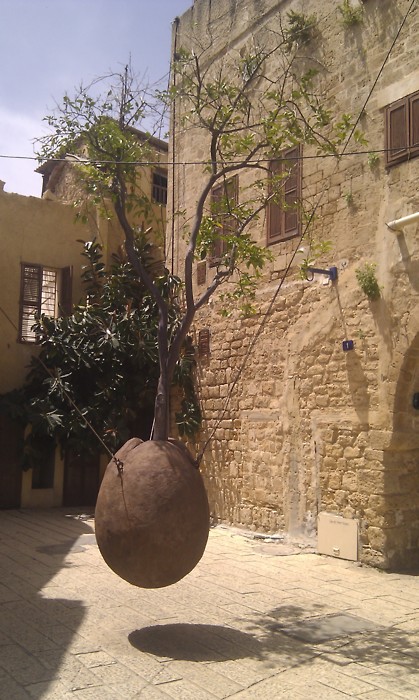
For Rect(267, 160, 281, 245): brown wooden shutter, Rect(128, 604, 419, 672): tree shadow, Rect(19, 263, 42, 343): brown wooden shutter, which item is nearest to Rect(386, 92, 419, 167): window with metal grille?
Rect(267, 160, 281, 245): brown wooden shutter

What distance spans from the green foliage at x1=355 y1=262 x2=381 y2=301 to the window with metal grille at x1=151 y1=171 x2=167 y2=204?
325 inches

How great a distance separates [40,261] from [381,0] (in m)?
7.06

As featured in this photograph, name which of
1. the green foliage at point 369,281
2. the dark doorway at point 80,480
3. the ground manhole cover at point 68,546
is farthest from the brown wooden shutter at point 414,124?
the dark doorway at point 80,480

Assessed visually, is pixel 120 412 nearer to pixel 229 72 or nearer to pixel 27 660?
pixel 229 72

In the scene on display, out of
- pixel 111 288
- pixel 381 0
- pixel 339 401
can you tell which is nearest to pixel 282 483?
pixel 339 401

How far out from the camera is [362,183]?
7.88 m

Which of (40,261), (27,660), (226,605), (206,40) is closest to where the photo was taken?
(27,660)

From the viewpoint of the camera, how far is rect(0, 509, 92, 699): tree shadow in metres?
3.86

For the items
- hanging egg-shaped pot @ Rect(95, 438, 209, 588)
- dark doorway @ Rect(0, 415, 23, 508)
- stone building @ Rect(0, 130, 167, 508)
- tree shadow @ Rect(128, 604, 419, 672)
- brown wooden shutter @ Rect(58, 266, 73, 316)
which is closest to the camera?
hanging egg-shaped pot @ Rect(95, 438, 209, 588)

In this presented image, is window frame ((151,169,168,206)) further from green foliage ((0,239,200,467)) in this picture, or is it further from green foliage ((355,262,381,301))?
green foliage ((355,262,381,301))

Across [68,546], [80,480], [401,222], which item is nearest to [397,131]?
[401,222]

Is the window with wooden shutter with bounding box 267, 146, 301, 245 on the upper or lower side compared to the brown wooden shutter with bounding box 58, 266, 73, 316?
upper

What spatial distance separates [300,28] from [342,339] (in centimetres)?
431

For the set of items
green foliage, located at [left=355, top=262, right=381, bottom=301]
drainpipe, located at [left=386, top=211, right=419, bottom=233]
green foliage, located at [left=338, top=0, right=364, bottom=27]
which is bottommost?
green foliage, located at [left=355, top=262, right=381, bottom=301]
